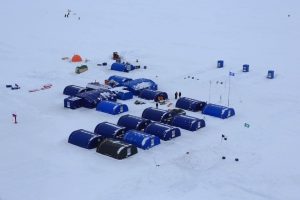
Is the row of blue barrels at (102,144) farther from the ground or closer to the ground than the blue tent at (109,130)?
closer to the ground

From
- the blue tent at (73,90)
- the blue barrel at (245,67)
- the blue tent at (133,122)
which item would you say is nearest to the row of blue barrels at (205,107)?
the blue tent at (133,122)

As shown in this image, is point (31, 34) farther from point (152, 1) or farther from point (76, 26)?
point (152, 1)

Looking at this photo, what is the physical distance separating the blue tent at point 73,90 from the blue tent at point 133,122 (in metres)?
9.08

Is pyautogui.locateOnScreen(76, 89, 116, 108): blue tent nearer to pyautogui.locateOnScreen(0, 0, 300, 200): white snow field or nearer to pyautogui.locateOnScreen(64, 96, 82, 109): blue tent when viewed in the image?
pyautogui.locateOnScreen(64, 96, 82, 109): blue tent

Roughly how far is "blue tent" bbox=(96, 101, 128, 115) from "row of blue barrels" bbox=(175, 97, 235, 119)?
197 inches

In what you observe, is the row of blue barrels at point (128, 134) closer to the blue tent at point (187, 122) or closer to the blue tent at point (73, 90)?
the blue tent at point (187, 122)

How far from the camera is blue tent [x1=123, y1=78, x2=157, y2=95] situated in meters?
43.4

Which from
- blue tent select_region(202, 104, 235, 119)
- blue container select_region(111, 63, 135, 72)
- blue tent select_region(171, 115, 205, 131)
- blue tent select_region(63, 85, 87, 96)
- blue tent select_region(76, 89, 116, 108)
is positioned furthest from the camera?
blue container select_region(111, 63, 135, 72)

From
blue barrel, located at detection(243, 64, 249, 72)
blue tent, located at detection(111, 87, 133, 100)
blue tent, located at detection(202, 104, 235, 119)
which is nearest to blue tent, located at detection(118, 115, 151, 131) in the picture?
blue tent, located at detection(202, 104, 235, 119)

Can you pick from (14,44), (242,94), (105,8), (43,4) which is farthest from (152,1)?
(242,94)

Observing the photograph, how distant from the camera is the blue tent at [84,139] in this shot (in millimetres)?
31078

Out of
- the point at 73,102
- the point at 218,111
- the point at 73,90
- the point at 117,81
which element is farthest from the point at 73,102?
the point at 218,111

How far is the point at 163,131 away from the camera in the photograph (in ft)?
107

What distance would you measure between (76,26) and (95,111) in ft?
144
